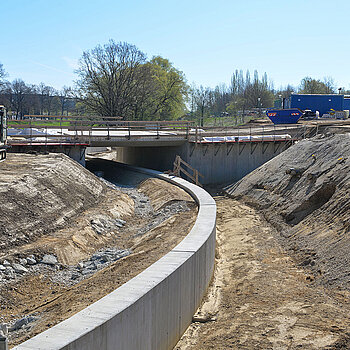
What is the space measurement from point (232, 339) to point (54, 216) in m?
9.51

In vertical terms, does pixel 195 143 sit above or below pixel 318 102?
below

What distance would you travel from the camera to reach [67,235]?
1488 centimetres

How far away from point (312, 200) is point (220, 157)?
1409 cm

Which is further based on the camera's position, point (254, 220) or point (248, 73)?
point (248, 73)

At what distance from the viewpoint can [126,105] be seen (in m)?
52.1

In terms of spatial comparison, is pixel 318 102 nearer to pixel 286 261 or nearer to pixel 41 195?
pixel 286 261

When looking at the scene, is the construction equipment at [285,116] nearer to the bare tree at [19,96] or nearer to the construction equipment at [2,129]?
the construction equipment at [2,129]

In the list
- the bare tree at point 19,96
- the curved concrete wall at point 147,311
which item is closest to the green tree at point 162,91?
the bare tree at point 19,96

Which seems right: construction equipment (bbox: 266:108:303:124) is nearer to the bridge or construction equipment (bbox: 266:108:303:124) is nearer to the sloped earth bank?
the bridge

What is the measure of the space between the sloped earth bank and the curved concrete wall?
155cm

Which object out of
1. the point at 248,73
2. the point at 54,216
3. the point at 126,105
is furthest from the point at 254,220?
the point at 248,73

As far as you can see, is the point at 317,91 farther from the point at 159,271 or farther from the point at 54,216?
the point at 159,271

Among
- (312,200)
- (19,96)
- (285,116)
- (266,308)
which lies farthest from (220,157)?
(19,96)

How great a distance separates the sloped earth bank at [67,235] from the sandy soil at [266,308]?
1.96 metres
